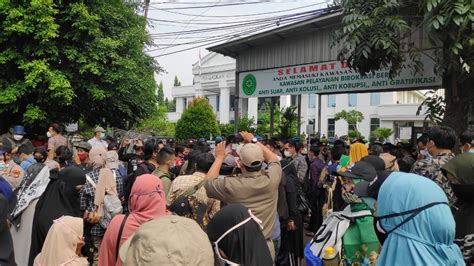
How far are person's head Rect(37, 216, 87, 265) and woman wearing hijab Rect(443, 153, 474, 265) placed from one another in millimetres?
2943

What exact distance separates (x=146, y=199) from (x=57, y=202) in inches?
74.4

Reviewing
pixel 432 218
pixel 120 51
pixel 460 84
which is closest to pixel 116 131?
Result: pixel 120 51

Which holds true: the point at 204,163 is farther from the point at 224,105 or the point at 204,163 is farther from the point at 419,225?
the point at 224,105

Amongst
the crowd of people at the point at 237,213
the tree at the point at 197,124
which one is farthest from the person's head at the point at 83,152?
the tree at the point at 197,124

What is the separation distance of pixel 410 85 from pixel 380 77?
0.78 metres

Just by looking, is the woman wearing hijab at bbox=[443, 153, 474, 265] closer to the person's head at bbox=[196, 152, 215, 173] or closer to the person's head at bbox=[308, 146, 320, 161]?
the person's head at bbox=[196, 152, 215, 173]

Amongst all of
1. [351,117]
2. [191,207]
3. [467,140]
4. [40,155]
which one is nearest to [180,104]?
[351,117]

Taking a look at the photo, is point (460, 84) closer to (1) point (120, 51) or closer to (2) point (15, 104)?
(1) point (120, 51)

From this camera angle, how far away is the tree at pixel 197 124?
32.2 metres

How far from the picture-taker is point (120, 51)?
14.8m

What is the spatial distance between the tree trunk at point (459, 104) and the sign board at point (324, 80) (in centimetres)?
160

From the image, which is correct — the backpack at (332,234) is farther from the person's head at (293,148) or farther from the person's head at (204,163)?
the person's head at (293,148)

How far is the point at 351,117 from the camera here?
135ft

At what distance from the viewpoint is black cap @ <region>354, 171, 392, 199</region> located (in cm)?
323
